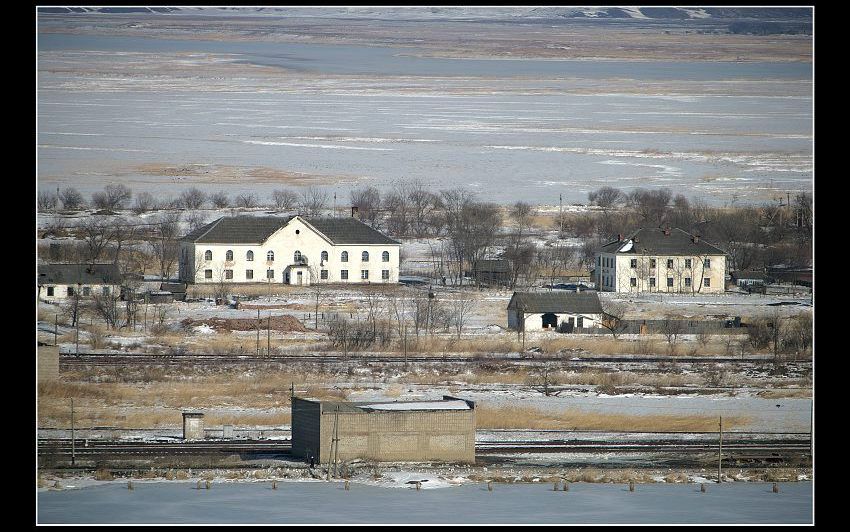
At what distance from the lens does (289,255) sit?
60.2 meters

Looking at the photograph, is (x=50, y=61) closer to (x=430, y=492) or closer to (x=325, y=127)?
(x=325, y=127)

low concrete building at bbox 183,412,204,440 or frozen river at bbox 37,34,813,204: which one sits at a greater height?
frozen river at bbox 37,34,813,204

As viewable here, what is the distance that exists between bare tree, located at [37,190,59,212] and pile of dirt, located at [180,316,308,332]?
112 feet

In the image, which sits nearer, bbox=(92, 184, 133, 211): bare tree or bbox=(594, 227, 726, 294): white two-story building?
bbox=(594, 227, 726, 294): white two-story building

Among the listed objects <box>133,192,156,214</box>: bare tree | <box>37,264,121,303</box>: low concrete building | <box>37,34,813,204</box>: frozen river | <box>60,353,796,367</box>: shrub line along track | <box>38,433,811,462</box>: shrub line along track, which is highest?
<box>37,34,813,204</box>: frozen river

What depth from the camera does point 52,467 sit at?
86.9 feet

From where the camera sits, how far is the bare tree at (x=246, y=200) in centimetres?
8549

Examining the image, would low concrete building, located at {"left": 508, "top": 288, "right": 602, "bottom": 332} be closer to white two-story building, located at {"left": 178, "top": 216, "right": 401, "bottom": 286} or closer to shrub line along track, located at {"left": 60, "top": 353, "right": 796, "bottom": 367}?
shrub line along track, located at {"left": 60, "top": 353, "right": 796, "bottom": 367}

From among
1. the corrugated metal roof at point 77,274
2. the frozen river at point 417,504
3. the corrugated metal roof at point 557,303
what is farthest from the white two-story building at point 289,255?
the frozen river at point 417,504

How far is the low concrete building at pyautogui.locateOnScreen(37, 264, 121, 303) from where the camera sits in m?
52.8

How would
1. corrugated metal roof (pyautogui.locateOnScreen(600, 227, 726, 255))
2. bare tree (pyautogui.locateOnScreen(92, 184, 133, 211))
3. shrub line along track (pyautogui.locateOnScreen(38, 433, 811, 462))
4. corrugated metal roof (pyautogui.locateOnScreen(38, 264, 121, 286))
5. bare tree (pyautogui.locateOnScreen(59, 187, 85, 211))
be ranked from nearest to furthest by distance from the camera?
shrub line along track (pyautogui.locateOnScreen(38, 433, 811, 462)) < corrugated metal roof (pyautogui.locateOnScreen(38, 264, 121, 286)) < corrugated metal roof (pyautogui.locateOnScreen(600, 227, 726, 255)) < bare tree (pyautogui.locateOnScreen(59, 187, 85, 211)) < bare tree (pyautogui.locateOnScreen(92, 184, 133, 211))

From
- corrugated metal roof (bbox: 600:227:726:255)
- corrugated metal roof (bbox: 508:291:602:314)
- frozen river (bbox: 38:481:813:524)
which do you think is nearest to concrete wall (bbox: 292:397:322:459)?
frozen river (bbox: 38:481:813:524)

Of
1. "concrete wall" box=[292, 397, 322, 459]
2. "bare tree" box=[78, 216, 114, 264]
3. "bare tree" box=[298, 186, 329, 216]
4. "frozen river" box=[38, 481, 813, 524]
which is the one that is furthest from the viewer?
"bare tree" box=[298, 186, 329, 216]
